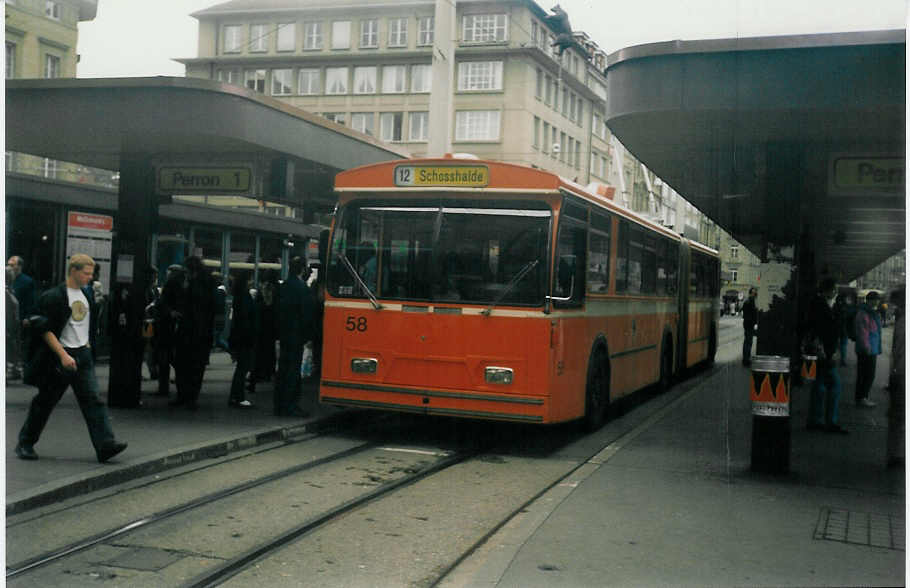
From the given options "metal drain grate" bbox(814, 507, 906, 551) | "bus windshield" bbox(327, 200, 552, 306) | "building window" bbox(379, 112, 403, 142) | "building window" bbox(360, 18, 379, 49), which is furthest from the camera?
"building window" bbox(379, 112, 403, 142)

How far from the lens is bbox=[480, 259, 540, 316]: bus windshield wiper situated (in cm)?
931

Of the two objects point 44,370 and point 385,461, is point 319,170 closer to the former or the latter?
point 385,461

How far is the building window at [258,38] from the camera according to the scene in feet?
32.6

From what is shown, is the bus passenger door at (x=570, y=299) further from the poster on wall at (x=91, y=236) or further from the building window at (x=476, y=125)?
the poster on wall at (x=91, y=236)

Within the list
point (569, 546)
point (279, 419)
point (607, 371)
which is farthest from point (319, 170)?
point (569, 546)

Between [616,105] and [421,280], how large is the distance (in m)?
2.45

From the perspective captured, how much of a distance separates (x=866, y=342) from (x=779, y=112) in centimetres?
469

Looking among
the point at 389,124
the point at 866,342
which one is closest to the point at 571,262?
the point at 389,124

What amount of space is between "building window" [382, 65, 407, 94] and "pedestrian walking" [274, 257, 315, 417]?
219cm

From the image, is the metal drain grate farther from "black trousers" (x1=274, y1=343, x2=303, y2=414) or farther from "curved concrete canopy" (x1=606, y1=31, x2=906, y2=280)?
"black trousers" (x1=274, y1=343, x2=303, y2=414)

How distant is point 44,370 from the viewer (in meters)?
7.50

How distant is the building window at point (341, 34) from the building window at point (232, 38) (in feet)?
2.94

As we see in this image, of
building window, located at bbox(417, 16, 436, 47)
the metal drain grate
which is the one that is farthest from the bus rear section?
the metal drain grate

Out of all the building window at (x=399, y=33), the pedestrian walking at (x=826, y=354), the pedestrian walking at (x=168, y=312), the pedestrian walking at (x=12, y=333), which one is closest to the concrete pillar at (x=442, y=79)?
the building window at (x=399, y=33)
